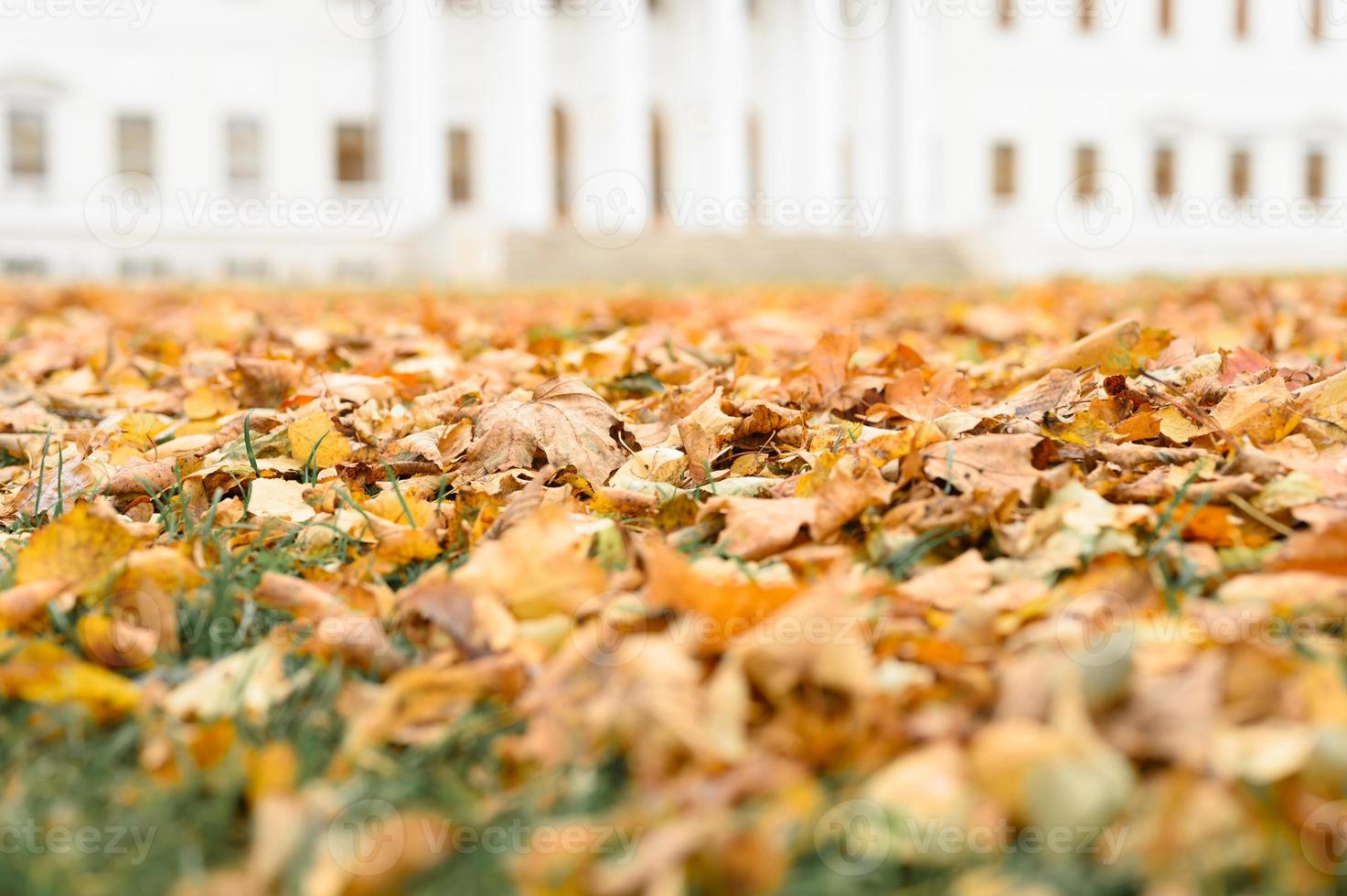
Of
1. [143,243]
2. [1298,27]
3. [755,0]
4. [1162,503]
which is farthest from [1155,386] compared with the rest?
[1298,27]

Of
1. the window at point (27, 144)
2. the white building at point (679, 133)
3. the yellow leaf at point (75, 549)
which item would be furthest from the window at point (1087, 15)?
the yellow leaf at point (75, 549)

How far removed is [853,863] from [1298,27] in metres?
39.8

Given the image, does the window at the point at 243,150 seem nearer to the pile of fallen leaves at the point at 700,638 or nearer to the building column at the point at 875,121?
the building column at the point at 875,121

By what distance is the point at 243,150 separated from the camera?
94.2 ft

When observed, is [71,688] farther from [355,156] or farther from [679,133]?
[355,156]

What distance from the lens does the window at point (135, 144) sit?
2792cm

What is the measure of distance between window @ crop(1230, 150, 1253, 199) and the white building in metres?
0.12

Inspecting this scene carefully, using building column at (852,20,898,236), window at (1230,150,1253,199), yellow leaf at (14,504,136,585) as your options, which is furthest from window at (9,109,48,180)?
window at (1230,150,1253,199)

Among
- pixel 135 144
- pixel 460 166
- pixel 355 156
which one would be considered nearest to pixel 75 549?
pixel 460 166

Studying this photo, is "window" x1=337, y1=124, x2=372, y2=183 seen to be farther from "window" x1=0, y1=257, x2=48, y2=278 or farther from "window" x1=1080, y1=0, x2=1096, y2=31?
"window" x1=1080, y1=0, x2=1096, y2=31

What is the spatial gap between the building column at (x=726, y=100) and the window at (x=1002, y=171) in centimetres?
958

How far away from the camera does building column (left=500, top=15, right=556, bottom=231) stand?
24.2m

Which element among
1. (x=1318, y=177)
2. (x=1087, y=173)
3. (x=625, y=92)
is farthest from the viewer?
(x=1318, y=177)

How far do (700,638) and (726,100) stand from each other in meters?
25.7
